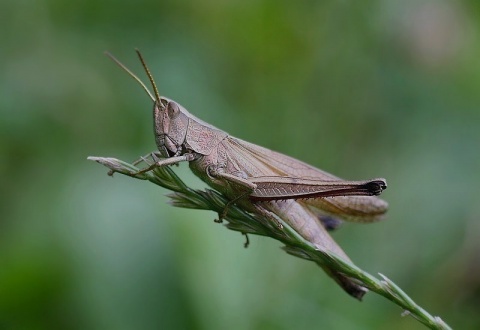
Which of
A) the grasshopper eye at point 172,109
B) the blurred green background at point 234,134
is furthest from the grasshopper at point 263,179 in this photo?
the blurred green background at point 234,134

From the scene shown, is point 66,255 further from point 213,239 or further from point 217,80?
point 217,80

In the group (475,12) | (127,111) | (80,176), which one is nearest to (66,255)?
(80,176)

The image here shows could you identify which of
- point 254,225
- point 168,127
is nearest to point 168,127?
point 168,127

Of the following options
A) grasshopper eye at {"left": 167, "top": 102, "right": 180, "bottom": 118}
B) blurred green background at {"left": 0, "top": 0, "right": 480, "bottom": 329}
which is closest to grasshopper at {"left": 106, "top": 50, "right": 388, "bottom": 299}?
grasshopper eye at {"left": 167, "top": 102, "right": 180, "bottom": 118}

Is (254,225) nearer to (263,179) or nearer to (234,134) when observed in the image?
(263,179)

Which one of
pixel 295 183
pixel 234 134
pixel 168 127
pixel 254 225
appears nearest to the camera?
pixel 254 225

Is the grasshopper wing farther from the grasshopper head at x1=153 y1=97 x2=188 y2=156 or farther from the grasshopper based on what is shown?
the grasshopper head at x1=153 y1=97 x2=188 y2=156
